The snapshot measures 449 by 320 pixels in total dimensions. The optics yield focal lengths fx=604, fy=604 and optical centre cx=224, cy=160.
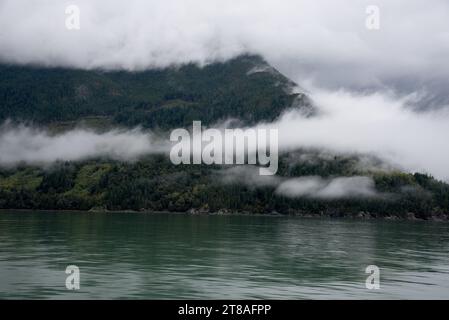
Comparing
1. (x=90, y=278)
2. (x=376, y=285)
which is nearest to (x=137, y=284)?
(x=90, y=278)

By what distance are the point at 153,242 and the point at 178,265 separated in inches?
1896

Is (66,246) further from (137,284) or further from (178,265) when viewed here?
(137,284)
